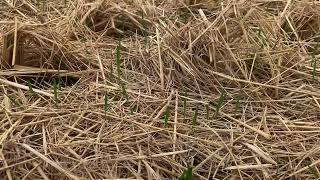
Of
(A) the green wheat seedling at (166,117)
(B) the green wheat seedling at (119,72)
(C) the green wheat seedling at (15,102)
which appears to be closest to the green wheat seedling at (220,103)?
(A) the green wheat seedling at (166,117)

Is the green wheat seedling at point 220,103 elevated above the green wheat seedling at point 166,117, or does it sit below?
above

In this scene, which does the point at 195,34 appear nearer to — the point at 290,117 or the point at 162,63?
the point at 162,63

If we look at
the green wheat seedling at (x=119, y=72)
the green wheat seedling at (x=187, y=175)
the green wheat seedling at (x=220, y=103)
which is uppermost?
the green wheat seedling at (x=119, y=72)

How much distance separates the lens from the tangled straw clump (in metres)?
1.69

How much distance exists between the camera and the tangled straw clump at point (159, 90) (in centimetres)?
169

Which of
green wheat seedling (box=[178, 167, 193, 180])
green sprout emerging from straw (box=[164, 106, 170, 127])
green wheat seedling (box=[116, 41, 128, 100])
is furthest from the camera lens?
green wheat seedling (box=[116, 41, 128, 100])

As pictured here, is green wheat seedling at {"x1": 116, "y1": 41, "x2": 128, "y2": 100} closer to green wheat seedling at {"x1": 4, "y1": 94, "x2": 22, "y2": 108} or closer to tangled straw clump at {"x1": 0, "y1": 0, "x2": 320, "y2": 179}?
tangled straw clump at {"x1": 0, "y1": 0, "x2": 320, "y2": 179}

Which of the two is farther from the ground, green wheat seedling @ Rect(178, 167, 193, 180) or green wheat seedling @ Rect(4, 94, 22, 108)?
green wheat seedling @ Rect(4, 94, 22, 108)

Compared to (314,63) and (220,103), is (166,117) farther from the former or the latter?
(314,63)

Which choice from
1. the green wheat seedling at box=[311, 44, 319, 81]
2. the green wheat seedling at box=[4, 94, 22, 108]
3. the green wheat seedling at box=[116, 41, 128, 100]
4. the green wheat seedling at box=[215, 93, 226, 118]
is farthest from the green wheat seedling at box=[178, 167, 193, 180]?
the green wheat seedling at box=[311, 44, 319, 81]

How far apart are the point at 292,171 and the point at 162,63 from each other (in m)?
0.71

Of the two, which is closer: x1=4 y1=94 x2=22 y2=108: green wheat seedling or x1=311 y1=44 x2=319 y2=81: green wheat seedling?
x1=4 y1=94 x2=22 y2=108: green wheat seedling

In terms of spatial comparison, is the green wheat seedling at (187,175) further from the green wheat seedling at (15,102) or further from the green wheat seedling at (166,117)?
the green wheat seedling at (15,102)

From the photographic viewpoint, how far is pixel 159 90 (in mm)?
2023
